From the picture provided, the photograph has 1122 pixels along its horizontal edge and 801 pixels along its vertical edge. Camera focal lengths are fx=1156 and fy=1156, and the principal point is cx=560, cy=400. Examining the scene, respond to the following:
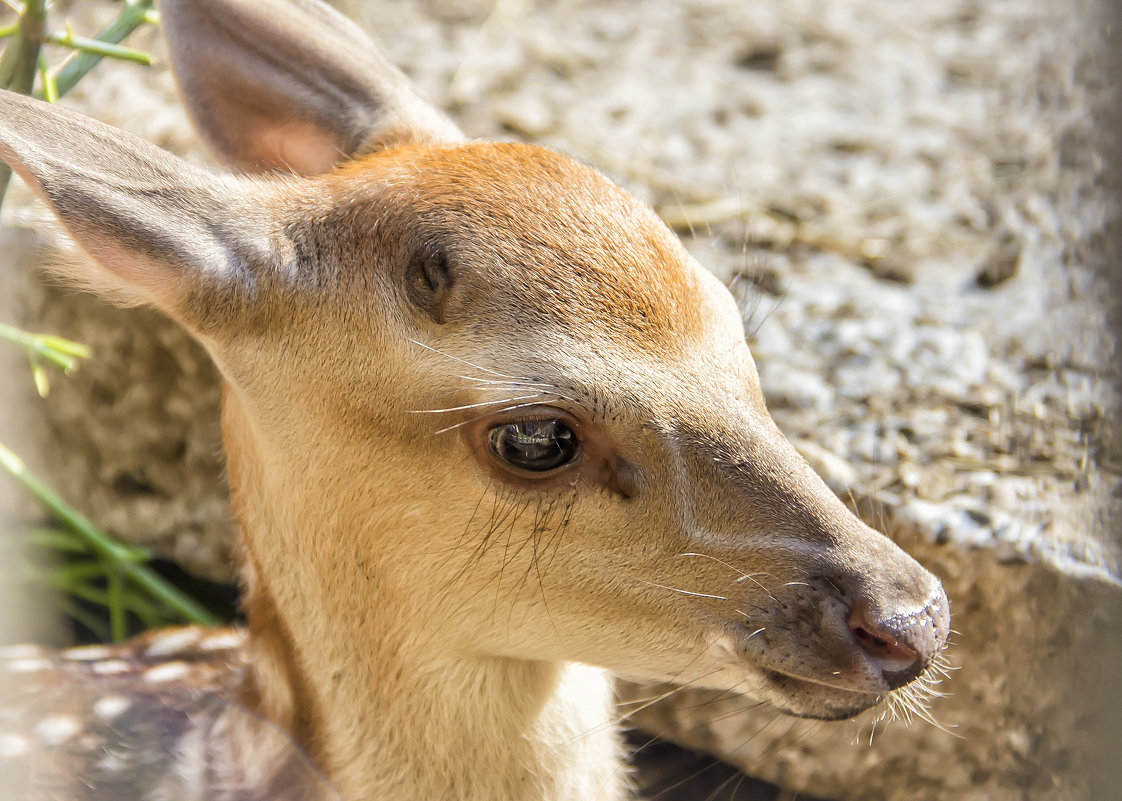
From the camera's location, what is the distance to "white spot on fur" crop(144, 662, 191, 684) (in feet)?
9.76

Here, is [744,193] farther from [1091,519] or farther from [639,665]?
[639,665]

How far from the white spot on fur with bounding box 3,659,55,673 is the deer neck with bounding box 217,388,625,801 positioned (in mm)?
951

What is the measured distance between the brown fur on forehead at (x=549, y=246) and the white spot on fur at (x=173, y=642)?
5.29ft

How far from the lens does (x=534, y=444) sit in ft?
6.61

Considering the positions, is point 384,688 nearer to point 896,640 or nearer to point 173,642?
point 896,640

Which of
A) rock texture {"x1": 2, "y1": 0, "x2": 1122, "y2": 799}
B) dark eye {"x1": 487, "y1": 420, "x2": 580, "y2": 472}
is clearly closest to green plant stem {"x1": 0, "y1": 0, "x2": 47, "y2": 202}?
rock texture {"x1": 2, "y1": 0, "x2": 1122, "y2": 799}

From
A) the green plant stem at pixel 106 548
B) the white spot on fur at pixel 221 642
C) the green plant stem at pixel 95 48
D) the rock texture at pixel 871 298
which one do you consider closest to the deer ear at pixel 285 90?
the green plant stem at pixel 95 48

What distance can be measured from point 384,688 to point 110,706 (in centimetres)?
95

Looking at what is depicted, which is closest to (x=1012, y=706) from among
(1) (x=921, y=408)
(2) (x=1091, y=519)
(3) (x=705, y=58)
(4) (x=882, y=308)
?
(2) (x=1091, y=519)

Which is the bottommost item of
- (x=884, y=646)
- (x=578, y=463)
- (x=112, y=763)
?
(x=112, y=763)

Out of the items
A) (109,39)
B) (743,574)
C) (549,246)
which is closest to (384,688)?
(743,574)

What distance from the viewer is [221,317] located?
2160mm

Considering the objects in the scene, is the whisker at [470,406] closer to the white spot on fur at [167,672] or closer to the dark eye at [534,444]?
the dark eye at [534,444]

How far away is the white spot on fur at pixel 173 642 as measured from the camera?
3.17m
